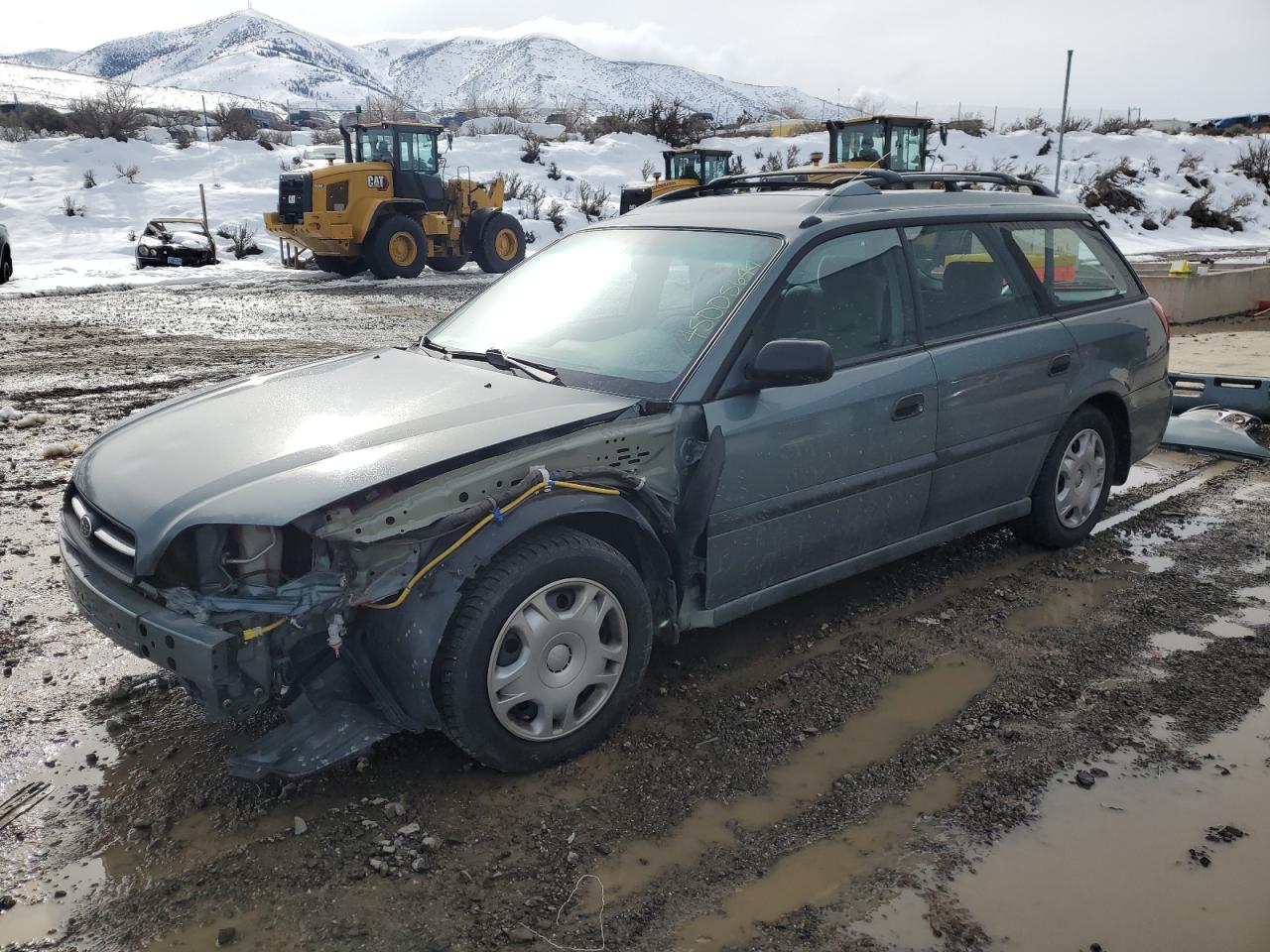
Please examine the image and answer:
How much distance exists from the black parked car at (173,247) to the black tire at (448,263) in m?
4.38

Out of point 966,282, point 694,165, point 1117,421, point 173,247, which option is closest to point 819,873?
point 966,282

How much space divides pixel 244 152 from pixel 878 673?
109 ft

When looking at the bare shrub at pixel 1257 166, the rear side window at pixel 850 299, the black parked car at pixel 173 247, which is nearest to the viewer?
the rear side window at pixel 850 299

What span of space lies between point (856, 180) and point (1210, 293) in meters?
10.2

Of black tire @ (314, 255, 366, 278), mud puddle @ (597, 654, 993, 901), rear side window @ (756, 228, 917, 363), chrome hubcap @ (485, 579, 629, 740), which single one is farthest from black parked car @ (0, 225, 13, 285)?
mud puddle @ (597, 654, 993, 901)

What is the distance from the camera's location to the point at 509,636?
9.86 ft

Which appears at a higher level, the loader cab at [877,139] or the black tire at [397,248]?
the loader cab at [877,139]

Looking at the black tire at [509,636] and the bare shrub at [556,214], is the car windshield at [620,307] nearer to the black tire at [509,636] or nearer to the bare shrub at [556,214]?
the black tire at [509,636]

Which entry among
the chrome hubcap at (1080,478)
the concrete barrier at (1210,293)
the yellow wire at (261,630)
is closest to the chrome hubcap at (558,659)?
the yellow wire at (261,630)

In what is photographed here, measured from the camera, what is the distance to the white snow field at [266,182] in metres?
21.0

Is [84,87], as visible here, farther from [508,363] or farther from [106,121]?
[508,363]

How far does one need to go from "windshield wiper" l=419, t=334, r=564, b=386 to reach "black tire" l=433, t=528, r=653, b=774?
702 millimetres

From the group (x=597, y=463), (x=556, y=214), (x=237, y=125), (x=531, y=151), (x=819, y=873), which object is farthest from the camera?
(x=237, y=125)

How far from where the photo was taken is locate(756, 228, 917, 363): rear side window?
369 centimetres
